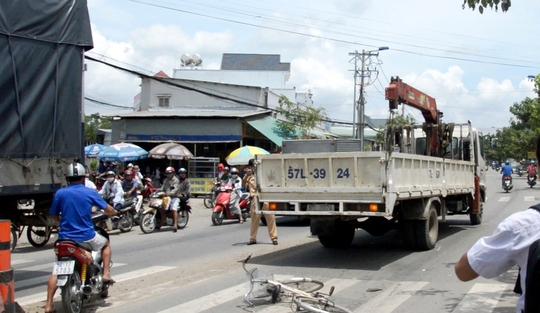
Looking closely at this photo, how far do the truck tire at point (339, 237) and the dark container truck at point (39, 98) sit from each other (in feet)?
17.4

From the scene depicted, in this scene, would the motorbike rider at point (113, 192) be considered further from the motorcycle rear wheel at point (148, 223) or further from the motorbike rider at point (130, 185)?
the motorbike rider at point (130, 185)

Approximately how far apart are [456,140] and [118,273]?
10.1 meters

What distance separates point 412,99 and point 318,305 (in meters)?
9.02

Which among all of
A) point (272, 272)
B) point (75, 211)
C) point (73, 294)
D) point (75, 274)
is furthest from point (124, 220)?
point (73, 294)

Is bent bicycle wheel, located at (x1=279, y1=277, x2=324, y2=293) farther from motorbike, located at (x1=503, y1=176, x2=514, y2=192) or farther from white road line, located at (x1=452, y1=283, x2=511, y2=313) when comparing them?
motorbike, located at (x1=503, y1=176, x2=514, y2=192)

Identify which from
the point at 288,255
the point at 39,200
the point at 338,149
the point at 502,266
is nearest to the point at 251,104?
the point at 338,149

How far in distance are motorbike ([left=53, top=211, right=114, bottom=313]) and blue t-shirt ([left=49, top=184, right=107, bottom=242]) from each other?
0.13m

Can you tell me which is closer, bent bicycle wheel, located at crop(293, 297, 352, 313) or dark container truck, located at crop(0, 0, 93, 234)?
bent bicycle wheel, located at crop(293, 297, 352, 313)

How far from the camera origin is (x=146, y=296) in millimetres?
7965

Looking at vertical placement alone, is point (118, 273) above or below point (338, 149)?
below

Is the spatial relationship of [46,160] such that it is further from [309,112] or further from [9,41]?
[309,112]

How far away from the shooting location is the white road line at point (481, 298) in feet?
23.2

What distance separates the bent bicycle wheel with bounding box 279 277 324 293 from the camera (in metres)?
7.42

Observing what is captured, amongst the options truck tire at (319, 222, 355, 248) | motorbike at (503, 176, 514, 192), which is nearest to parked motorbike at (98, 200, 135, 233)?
truck tire at (319, 222, 355, 248)
